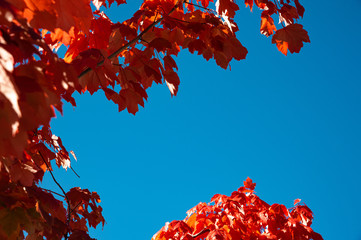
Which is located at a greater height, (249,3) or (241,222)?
(249,3)

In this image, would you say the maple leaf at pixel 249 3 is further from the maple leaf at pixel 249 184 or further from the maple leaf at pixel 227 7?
the maple leaf at pixel 249 184

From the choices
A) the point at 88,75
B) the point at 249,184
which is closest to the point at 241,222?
the point at 249,184

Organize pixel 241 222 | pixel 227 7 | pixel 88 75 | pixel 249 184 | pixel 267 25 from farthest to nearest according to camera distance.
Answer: pixel 249 184, pixel 241 222, pixel 267 25, pixel 227 7, pixel 88 75

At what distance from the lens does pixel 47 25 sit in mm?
1497

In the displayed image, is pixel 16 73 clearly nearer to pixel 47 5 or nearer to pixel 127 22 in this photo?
pixel 47 5

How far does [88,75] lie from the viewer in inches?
94.3

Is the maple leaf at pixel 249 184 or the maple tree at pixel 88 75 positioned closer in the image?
the maple tree at pixel 88 75

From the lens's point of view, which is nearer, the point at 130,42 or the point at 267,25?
the point at 130,42

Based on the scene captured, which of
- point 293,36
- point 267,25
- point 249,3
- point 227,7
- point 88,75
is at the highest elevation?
point 249,3

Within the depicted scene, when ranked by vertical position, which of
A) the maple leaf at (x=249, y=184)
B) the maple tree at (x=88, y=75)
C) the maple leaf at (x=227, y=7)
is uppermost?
the maple leaf at (x=249, y=184)

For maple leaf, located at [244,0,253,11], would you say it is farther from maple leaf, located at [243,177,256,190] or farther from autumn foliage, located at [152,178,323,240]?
maple leaf, located at [243,177,256,190]

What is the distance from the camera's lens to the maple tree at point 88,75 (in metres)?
1.08

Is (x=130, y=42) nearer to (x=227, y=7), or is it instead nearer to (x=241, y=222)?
(x=227, y=7)

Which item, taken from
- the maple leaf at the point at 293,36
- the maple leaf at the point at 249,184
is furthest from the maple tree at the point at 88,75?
the maple leaf at the point at 249,184
